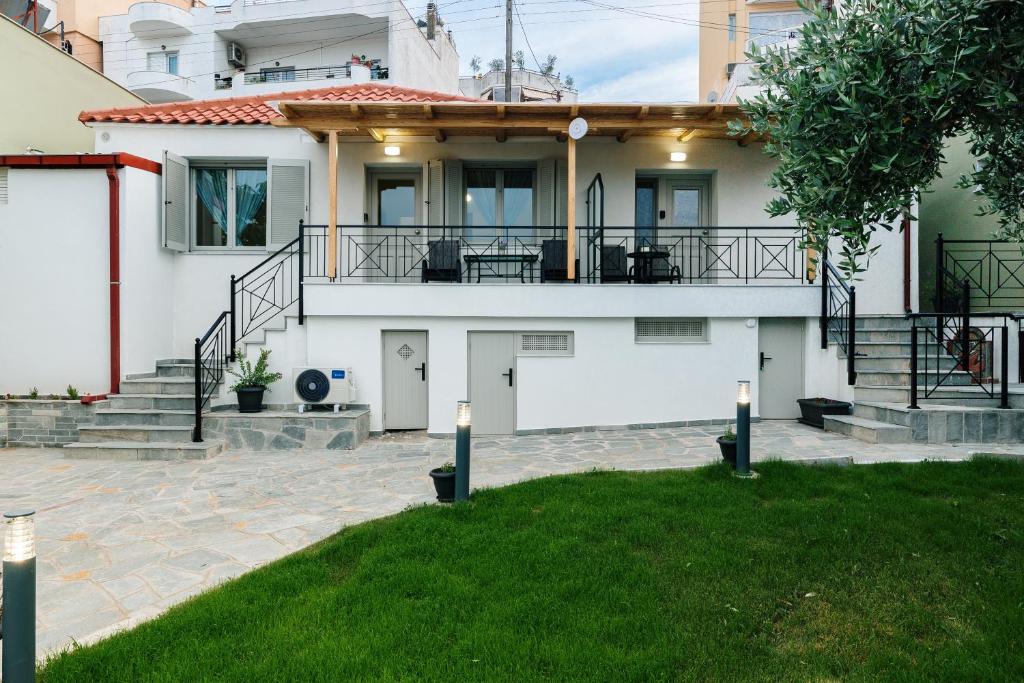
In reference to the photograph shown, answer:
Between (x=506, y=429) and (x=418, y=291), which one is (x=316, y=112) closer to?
(x=418, y=291)

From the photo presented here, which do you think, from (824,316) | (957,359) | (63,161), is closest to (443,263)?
(63,161)

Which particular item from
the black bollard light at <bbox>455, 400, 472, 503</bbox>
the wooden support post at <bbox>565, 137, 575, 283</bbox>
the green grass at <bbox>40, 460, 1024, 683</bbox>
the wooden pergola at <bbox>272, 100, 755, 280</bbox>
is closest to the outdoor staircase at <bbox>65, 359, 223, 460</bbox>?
the wooden pergola at <bbox>272, 100, 755, 280</bbox>

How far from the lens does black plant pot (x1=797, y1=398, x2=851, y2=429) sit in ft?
27.5

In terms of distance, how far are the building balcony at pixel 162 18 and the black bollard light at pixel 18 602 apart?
28.6 metres

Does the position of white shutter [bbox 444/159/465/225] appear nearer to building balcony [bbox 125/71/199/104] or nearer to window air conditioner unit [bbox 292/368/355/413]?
window air conditioner unit [bbox 292/368/355/413]

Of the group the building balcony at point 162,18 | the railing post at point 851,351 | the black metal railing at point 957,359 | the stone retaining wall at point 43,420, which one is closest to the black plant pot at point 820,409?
the railing post at point 851,351

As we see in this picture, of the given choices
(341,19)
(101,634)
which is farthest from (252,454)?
(341,19)

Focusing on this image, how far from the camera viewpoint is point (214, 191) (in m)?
10.6

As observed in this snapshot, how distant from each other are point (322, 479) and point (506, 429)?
3272mm

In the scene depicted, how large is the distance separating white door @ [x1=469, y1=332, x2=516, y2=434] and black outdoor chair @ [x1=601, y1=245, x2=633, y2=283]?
6.79 ft

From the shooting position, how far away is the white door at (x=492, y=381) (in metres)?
8.97

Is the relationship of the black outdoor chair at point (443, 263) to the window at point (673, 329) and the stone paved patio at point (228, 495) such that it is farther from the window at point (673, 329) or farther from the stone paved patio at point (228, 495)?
the window at point (673, 329)

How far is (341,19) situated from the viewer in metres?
22.4

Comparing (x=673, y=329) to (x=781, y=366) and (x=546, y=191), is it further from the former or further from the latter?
(x=546, y=191)
